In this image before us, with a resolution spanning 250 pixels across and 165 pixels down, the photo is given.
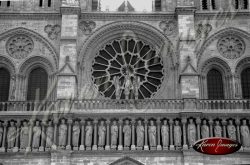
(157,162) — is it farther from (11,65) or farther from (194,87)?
(11,65)

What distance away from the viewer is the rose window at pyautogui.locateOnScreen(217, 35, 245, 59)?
82.8ft

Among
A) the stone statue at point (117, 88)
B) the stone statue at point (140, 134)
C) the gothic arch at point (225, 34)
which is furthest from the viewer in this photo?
the gothic arch at point (225, 34)

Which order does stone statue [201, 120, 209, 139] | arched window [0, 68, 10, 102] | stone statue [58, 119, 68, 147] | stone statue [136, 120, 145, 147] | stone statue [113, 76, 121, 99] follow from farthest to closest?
arched window [0, 68, 10, 102] → stone statue [113, 76, 121, 99] → stone statue [201, 120, 209, 139] → stone statue [136, 120, 145, 147] → stone statue [58, 119, 68, 147]

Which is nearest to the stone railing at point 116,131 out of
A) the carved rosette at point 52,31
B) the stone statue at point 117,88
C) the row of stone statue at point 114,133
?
the row of stone statue at point 114,133

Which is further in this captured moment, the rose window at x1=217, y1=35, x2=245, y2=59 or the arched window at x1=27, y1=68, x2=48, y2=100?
the rose window at x1=217, y1=35, x2=245, y2=59

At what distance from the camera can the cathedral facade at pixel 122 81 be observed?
2219 centimetres

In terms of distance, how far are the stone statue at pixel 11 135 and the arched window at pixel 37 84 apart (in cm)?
232

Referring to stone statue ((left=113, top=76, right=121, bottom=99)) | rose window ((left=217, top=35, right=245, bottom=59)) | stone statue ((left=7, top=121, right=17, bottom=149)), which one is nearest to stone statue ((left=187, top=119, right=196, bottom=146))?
stone statue ((left=113, top=76, right=121, bottom=99))

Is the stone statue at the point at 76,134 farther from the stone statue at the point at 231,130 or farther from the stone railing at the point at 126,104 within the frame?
the stone statue at the point at 231,130

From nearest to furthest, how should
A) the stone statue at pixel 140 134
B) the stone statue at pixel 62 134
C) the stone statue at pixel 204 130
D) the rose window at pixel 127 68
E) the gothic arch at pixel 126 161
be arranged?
the gothic arch at pixel 126 161 → the stone statue at pixel 62 134 → the stone statue at pixel 140 134 → the stone statue at pixel 204 130 → the rose window at pixel 127 68

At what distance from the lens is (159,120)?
2266cm

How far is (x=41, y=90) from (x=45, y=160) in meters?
4.04

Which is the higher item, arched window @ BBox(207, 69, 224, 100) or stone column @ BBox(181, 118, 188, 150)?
arched window @ BBox(207, 69, 224, 100)

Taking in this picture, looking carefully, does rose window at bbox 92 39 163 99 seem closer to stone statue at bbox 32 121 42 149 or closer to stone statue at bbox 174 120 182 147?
stone statue at bbox 174 120 182 147
